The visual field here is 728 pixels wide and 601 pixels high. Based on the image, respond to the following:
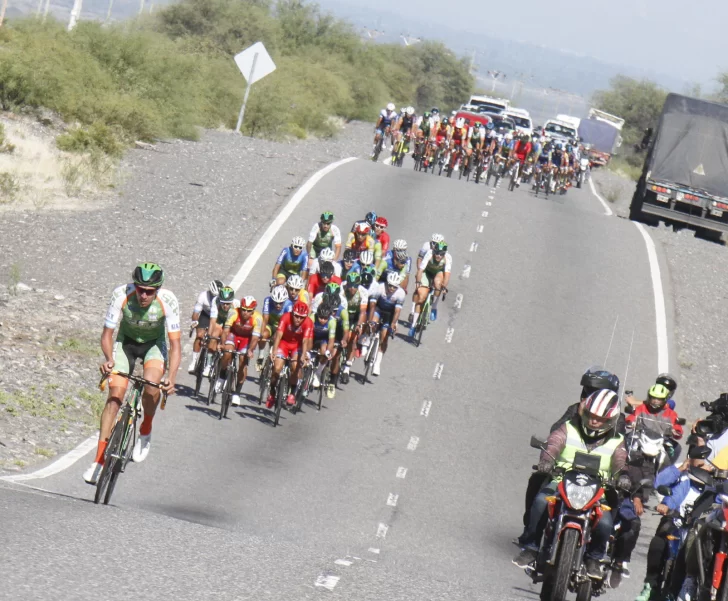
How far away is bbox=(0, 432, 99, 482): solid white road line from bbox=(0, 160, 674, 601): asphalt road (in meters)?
0.18

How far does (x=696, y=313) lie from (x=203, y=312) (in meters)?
12.4

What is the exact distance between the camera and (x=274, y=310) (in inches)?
679

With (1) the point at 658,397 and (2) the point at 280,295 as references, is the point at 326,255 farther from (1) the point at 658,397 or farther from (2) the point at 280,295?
(1) the point at 658,397

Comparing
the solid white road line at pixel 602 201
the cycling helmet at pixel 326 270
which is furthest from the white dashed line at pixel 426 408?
the solid white road line at pixel 602 201

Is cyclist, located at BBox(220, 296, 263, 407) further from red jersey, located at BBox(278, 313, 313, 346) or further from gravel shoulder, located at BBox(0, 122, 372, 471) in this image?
gravel shoulder, located at BBox(0, 122, 372, 471)

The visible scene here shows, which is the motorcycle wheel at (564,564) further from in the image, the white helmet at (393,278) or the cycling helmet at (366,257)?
the cycling helmet at (366,257)

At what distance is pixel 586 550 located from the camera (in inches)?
368

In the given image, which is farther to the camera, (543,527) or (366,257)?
(366,257)

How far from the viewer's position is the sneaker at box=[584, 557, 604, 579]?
9.14m

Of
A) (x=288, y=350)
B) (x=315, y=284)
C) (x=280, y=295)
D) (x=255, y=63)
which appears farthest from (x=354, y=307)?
(x=255, y=63)

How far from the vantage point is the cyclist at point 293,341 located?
1667cm

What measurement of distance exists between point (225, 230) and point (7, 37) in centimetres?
1813

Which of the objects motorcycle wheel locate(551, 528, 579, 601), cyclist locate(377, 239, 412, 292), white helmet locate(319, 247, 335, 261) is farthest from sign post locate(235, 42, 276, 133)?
motorcycle wheel locate(551, 528, 579, 601)

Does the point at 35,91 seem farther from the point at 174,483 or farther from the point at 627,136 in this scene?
the point at 627,136
